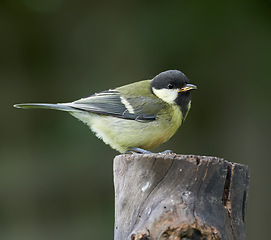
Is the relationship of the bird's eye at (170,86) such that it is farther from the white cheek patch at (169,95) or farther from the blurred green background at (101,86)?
the blurred green background at (101,86)

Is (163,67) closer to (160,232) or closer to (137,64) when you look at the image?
(137,64)

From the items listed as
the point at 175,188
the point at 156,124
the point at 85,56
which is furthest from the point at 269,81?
the point at 175,188

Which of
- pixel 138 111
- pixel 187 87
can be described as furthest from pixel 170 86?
pixel 138 111

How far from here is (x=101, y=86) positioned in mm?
5945

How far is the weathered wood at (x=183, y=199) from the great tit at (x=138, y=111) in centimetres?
95

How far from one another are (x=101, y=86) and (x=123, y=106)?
235 cm

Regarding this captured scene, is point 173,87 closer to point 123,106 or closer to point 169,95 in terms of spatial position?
point 169,95

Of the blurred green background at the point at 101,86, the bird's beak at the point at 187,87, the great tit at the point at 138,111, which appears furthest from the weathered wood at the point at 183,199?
the blurred green background at the point at 101,86

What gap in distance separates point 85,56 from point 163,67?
3.37 ft

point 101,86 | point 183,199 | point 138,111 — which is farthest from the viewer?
point 101,86

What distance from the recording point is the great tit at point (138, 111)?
3498 mm

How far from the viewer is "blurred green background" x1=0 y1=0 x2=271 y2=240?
5.69 meters

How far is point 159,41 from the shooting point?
18.8ft

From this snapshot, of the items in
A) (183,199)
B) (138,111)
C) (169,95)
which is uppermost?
(169,95)
